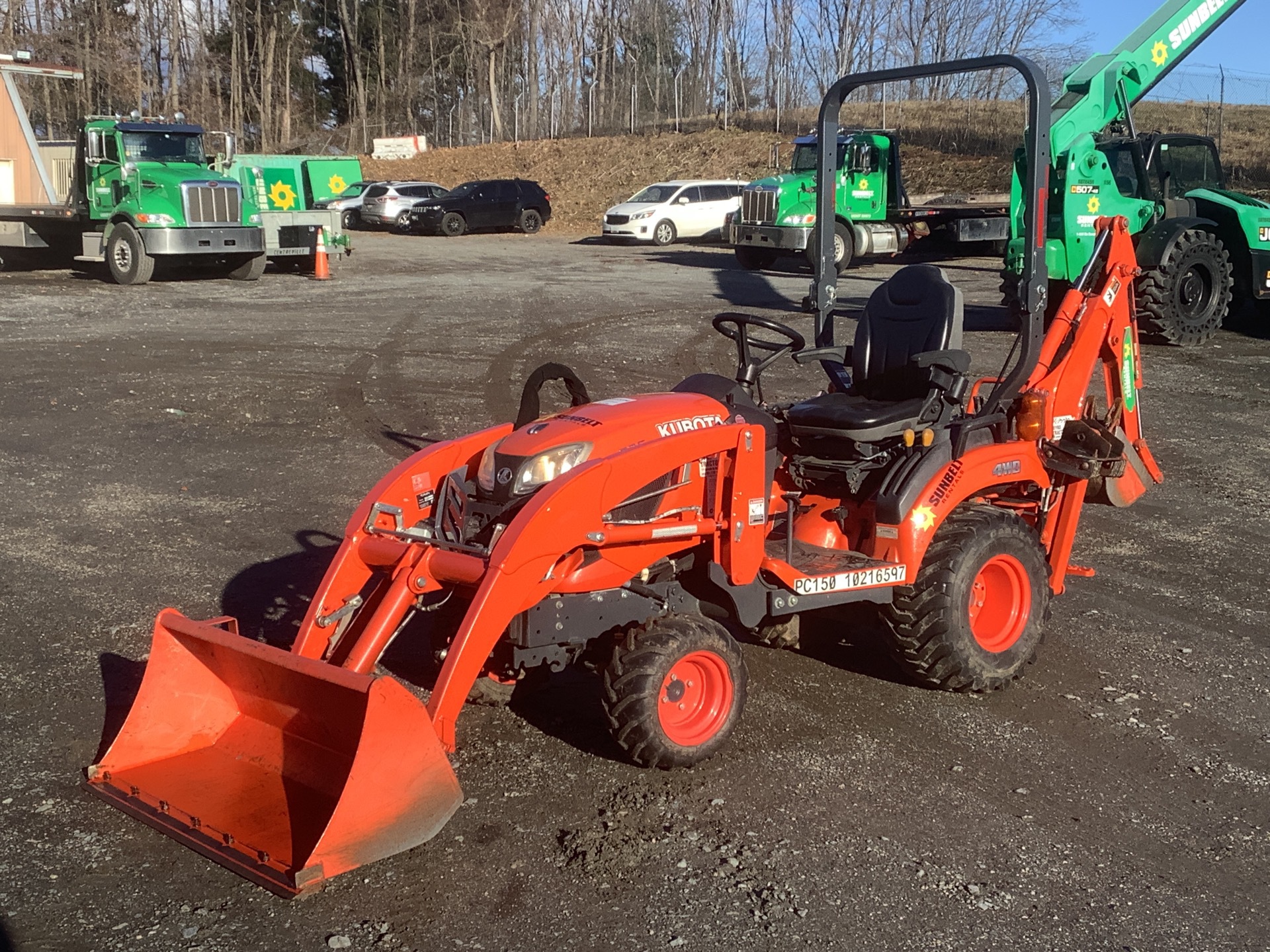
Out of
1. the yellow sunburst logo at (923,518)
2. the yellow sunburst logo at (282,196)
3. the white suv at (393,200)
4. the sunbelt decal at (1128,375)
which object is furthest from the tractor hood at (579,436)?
the white suv at (393,200)

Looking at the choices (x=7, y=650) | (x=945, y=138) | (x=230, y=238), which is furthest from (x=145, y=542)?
(x=945, y=138)

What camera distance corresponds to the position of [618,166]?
43.2 meters

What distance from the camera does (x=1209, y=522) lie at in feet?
25.5

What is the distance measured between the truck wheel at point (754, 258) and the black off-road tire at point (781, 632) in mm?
18721

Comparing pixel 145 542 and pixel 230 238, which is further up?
pixel 230 238

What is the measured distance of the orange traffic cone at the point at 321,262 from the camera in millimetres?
20891

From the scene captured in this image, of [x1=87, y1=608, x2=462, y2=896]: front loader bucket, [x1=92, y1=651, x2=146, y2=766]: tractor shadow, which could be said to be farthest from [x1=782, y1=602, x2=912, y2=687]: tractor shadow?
[x1=92, y1=651, x2=146, y2=766]: tractor shadow

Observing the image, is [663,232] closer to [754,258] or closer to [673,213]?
[673,213]

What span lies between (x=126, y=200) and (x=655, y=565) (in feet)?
58.1

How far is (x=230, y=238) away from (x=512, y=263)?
248 inches

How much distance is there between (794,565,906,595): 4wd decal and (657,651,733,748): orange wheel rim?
19.4 inches

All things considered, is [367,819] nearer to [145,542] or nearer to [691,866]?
[691,866]

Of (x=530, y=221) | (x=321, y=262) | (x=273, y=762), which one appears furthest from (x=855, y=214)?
(x=273, y=762)

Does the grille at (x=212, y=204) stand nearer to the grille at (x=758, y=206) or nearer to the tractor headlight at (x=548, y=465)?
the grille at (x=758, y=206)
